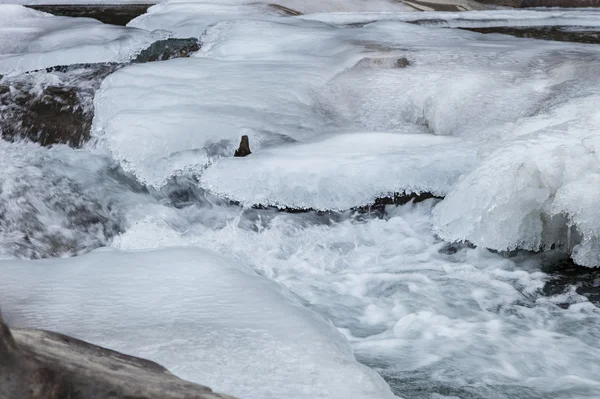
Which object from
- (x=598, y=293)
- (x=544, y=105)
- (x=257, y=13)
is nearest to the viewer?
(x=598, y=293)

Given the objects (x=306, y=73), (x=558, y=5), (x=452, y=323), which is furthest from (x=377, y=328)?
(x=558, y=5)

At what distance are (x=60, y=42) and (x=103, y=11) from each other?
311 centimetres

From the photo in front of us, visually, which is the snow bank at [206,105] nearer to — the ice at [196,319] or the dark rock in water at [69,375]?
the ice at [196,319]

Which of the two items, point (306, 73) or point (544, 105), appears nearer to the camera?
point (544, 105)

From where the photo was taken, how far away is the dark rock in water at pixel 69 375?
59.0 inches

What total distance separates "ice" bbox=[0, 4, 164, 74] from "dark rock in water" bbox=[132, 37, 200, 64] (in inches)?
3.1

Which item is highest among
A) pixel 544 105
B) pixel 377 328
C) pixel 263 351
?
pixel 544 105

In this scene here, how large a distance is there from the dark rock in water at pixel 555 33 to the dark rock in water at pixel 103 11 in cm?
365

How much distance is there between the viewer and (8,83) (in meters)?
5.51

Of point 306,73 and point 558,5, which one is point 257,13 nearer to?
point 306,73

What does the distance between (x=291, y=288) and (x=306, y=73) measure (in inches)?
85.6

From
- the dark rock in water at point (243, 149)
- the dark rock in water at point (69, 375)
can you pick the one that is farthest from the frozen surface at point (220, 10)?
the dark rock in water at point (69, 375)

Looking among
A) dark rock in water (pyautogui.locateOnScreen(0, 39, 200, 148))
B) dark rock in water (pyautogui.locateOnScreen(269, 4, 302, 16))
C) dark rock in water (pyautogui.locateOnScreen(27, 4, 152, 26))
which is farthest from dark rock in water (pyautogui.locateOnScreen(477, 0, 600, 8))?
dark rock in water (pyautogui.locateOnScreen(0, 39, 200, 148))

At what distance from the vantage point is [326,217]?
4102mm
